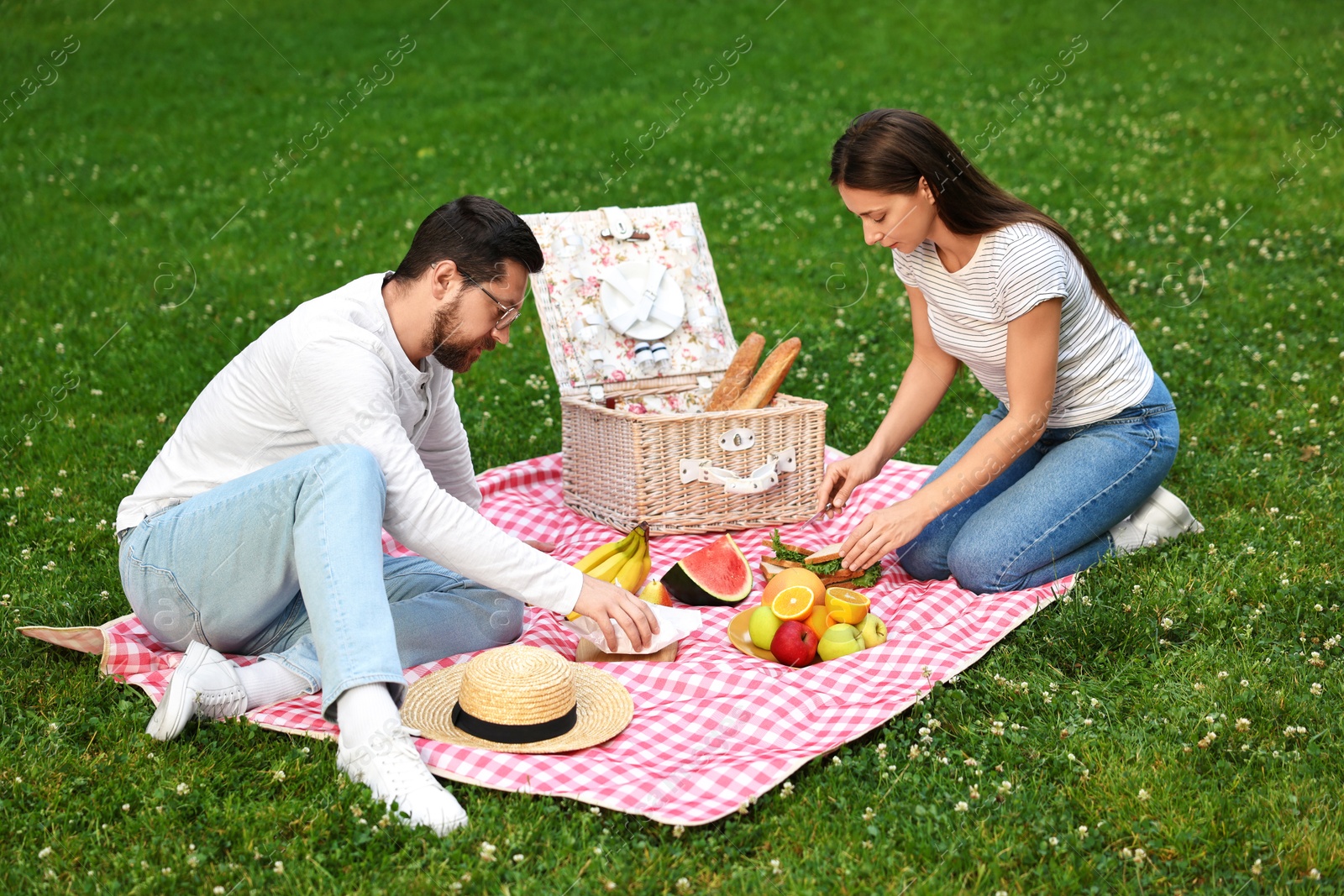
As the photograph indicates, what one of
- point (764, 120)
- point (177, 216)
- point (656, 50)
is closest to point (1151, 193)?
point (764, 120)

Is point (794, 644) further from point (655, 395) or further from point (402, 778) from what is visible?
point (655, 395)

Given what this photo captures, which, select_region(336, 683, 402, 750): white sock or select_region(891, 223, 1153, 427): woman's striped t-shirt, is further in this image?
select_region(891, 223, 1153, 427): woman's striped t-shirt

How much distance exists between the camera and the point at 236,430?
368 cm

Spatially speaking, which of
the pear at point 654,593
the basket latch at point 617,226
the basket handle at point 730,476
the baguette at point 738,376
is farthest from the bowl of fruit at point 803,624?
the basket latch at point 617,226

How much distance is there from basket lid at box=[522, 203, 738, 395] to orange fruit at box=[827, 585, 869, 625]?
1.82 metres

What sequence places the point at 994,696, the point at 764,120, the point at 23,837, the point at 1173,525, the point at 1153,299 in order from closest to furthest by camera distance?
the point at 23,837 → the point at 994,696 → the point at 1173,525 → the point at 1153,299 → the point at 764,120

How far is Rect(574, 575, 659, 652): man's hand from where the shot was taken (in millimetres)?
3447

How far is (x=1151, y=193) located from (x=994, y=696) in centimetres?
786

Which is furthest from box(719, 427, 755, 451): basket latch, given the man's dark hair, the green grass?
the man's dark hair

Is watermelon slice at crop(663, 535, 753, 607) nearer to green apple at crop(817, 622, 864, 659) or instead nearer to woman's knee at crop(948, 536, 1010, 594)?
green apple at crop(817, 622, 864, 659)

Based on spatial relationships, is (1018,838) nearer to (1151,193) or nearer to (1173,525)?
(1173,525)

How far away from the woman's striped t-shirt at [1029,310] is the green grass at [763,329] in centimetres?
69

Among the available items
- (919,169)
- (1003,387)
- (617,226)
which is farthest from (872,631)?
(617,226)

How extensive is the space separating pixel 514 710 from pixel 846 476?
1888mm
